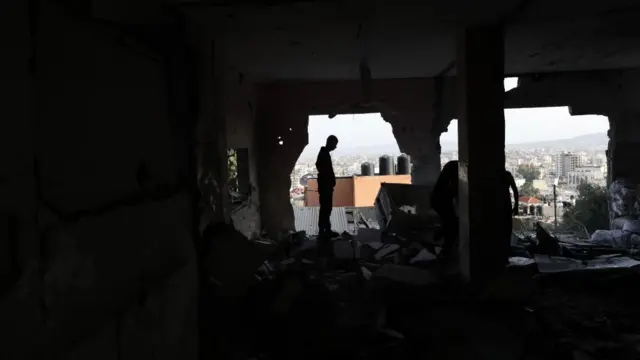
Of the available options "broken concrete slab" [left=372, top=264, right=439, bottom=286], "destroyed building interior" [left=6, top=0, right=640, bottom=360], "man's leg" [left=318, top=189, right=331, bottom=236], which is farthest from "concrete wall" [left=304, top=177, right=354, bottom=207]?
"broken concrete slab" [left=372, top=264, right=439, bottom=286]

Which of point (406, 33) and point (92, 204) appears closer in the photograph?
point (92, 204)

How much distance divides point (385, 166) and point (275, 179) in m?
10.9

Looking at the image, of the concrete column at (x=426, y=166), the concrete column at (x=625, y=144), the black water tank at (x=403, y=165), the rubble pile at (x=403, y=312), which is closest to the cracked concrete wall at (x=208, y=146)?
the rubble pile at (x=403, y=312)

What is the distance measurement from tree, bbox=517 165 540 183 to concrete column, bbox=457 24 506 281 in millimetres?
26560

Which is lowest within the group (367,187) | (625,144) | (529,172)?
(367,187)

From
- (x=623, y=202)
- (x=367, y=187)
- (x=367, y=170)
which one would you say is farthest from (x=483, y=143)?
(x=367, y=170)

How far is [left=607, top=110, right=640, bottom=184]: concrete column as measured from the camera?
29.5ft

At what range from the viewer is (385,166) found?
19.7 metres

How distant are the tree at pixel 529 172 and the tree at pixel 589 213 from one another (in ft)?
56.0

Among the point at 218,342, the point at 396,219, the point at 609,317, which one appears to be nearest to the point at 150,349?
the point at 218,342

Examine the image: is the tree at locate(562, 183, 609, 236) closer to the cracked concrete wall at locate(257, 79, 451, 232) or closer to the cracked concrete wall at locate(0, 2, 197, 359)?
the cracked concrete wall at locate(257, 79, 451, 232)

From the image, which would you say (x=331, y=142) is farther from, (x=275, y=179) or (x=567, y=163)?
(x=567, y=163)

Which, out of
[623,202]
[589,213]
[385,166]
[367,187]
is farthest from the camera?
[385,166]

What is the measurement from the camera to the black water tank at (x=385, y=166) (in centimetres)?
1952
